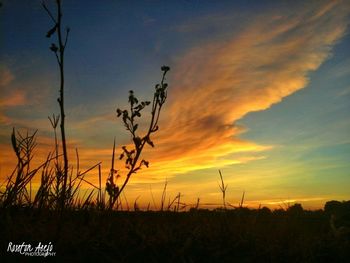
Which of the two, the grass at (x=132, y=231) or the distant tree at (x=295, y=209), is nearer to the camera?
the grass at (x=132, y=231)

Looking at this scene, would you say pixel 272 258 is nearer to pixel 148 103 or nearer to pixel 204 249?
pixel 204 249

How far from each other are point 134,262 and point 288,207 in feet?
17.9

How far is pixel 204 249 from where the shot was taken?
4383 mm

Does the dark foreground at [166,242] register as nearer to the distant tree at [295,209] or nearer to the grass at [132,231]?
the grass at [132,231]

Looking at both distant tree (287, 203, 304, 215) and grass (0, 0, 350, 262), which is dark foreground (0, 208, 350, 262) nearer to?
grass (0, 0, 350, 262)

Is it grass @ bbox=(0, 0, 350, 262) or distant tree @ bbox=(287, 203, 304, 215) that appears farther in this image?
distant tree @ bbox=(287, 203, 304, 215)

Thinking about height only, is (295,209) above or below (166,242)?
above

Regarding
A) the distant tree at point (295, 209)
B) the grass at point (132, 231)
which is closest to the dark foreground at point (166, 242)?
the grass at point (132, 231)

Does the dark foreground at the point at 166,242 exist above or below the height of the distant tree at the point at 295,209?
below

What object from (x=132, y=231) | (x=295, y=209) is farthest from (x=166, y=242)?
(x=295, y=209)

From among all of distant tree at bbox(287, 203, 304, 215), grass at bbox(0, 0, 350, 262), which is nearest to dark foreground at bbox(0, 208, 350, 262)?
grass at bbox(0, 0, 350, 262)

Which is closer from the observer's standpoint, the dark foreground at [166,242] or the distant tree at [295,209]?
the dark foreground at [166,242]

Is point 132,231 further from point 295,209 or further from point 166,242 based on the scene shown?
point 295,209

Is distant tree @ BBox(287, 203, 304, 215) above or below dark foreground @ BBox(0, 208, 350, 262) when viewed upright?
above
